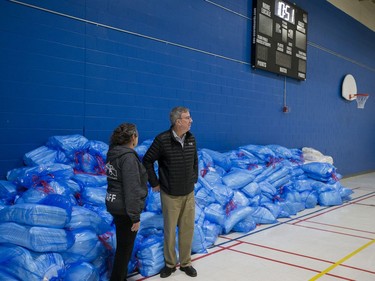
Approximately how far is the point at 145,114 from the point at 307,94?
4676 millimetres

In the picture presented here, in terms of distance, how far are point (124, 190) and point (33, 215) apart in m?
0.63

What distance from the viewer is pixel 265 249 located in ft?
11.7

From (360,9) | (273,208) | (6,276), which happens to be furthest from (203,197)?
(360,9)

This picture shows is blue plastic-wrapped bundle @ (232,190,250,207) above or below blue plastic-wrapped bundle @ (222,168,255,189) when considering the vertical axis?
below

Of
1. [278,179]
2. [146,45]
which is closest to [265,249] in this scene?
[278,179]

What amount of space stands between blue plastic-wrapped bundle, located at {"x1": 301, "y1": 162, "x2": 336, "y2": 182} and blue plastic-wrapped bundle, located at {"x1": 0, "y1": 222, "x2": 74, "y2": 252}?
463cm

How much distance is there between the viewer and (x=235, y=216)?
4.05m

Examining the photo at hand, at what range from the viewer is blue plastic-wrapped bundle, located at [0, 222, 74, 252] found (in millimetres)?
2223

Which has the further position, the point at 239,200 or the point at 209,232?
the point at 239,200

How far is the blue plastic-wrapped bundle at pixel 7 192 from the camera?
2.80 meters

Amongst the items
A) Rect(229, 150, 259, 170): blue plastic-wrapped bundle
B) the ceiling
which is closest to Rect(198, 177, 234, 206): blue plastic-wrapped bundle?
Rect(229, 150, 259, 170): blue plastic-wrapped bundle

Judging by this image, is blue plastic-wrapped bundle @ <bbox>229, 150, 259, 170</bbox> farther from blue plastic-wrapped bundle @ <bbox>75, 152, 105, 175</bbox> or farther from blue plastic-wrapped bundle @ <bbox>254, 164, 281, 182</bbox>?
blue plastic-wrapped bundle @ <bbox>75, 152, 105, 175</bbox>

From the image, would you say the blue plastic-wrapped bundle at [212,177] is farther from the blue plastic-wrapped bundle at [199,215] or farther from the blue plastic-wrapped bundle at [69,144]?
the blue plastic-wrapped bundle at [69,144]

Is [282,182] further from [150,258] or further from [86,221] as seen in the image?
[86,221]
